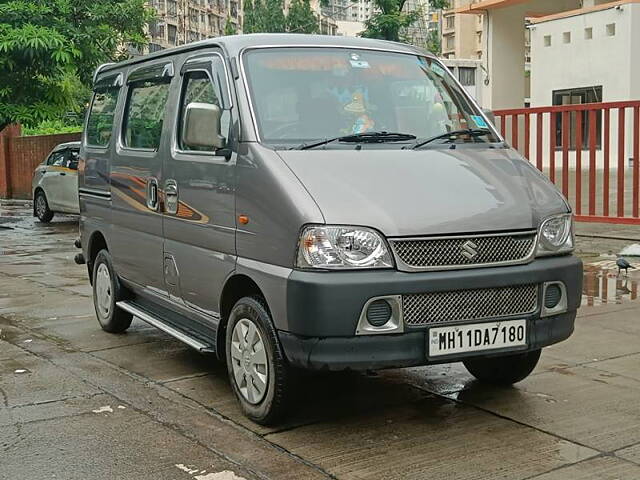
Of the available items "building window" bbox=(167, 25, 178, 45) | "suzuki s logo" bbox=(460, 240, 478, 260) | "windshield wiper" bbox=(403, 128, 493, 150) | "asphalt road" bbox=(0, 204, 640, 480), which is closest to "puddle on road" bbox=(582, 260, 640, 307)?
"asphalt road" bbox=(0, 204, 640, 480)

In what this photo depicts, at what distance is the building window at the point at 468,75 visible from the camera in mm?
41222

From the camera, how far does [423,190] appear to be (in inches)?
180

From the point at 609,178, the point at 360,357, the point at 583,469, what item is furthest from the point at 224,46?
the point at 609,178

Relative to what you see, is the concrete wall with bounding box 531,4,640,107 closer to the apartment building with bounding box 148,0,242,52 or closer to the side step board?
the side step board

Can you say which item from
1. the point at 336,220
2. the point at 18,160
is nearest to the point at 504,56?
the point at 18,160

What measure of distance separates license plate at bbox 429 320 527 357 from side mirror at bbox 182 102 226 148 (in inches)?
63.9

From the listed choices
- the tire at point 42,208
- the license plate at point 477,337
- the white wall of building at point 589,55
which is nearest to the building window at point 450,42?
the white wall of building at point 589,55

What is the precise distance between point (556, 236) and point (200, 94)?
7.45 feet

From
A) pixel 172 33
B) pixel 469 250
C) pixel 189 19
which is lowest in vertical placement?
pixel 469 250

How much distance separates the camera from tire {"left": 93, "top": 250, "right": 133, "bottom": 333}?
7.05 meters

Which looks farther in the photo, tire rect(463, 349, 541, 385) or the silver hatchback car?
the silver hatchback car

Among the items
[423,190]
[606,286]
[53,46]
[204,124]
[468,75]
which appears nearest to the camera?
[423,190]

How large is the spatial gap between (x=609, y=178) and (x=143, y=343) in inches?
284

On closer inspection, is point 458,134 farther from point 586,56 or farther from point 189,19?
point 189,19
